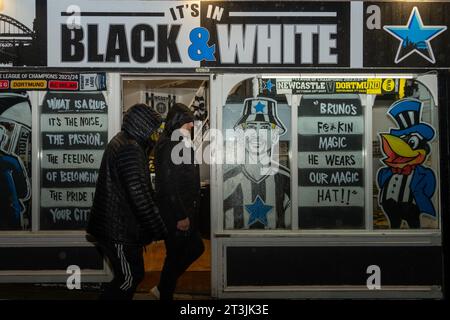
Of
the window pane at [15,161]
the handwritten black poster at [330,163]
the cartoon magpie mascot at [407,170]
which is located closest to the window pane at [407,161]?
the cartoon magpie mascot at [407,170]

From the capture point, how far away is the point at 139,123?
16.2 ft

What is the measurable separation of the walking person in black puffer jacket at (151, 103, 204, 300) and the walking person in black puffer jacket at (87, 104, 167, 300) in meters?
0.70

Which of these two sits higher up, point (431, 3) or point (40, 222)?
point (431, 3)

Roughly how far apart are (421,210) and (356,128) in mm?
1253

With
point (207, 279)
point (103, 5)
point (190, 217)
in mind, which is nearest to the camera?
point (190, 217)

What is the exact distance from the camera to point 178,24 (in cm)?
620

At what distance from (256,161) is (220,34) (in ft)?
5.14

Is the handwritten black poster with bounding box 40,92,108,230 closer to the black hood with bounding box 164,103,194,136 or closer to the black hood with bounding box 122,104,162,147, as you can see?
the black hood with bounding box 164,103,194,136

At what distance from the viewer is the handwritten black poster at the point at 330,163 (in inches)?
252

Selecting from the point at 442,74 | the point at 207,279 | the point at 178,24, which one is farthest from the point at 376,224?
the point at 178,24

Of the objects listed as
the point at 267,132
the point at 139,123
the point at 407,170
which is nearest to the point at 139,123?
the point at 139,123

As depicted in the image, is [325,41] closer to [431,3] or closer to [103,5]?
[431,3]

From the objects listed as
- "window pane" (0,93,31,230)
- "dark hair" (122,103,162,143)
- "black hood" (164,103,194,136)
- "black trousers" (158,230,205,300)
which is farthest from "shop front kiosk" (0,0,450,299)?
"dark hair" (122,103,162,143)

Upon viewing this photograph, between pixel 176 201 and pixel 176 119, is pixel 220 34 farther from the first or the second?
pixel 176 201
